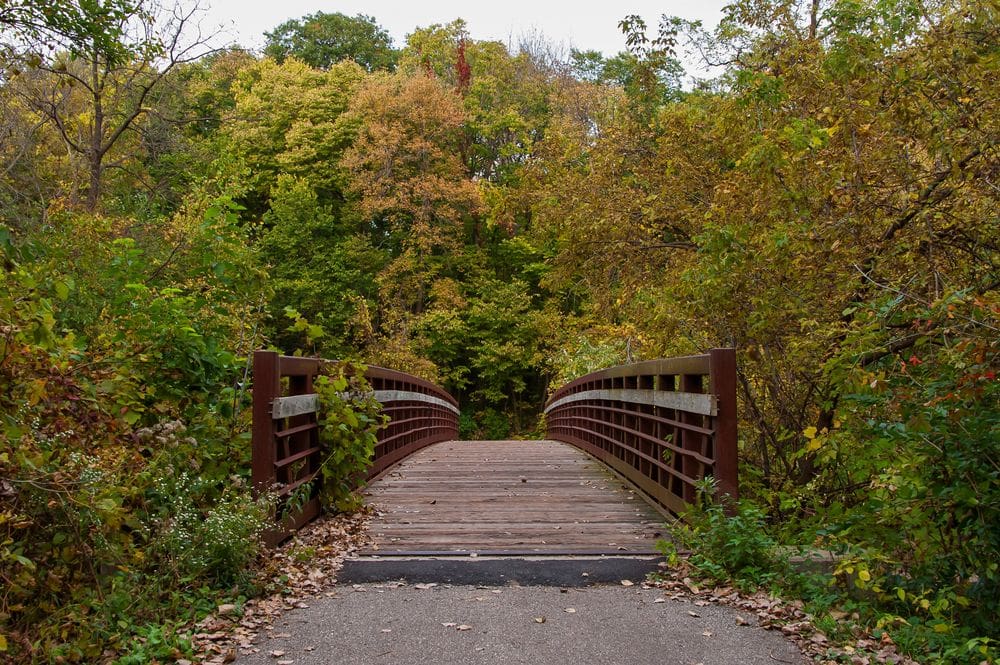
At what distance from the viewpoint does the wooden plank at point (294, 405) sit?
4.81 m

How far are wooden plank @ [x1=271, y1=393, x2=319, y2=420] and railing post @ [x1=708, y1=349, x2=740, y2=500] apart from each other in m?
2.58

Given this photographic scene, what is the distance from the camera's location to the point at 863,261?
217 inches

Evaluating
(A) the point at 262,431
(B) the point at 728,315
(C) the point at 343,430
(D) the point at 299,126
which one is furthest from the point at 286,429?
(D) the point at 299,126

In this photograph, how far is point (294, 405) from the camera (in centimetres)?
516

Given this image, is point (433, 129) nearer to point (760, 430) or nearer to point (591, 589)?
point (760, 430)

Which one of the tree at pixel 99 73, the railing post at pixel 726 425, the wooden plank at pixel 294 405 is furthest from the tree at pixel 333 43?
the railing post at pixel 726 425

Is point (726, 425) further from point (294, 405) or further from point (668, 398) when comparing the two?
point (294, 405)

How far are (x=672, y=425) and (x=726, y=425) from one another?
979 mm

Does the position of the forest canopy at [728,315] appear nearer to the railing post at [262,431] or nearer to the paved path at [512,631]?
the railing post at [262,431]

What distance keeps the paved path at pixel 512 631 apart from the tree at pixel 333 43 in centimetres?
3530

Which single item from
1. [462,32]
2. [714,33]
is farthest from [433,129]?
[714,33]

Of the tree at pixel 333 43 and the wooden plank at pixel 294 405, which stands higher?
the tree at pixel 333 43

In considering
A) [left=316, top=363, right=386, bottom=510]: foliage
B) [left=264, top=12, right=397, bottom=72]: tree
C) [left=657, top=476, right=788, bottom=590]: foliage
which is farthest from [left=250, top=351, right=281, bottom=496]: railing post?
[left=264, top=12, right=397, bottom=72]: tree

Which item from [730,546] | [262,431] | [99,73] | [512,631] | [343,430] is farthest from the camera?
[99,73]
